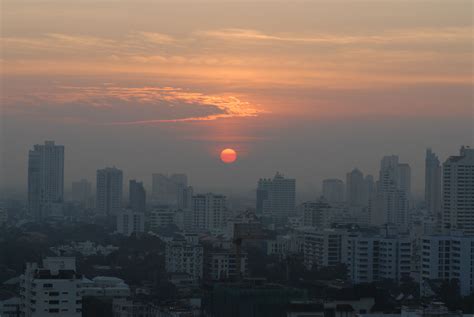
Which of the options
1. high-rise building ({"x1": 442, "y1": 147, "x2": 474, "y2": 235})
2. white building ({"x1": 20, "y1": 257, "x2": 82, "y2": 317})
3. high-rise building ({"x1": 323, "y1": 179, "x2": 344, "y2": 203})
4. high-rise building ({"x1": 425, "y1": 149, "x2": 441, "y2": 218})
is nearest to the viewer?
white building ({"x1": 20, "y1": 257, "x2": 82, "y2": 317})

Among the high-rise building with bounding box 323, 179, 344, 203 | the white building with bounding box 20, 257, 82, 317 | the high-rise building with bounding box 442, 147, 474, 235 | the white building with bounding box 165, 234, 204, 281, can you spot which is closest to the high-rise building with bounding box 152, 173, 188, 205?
the high-rise building with bounding box 323, 179, 344, 203

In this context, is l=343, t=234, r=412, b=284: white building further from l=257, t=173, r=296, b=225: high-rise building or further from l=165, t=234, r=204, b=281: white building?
l=257, t=173, r=296, b=225: high-rise building

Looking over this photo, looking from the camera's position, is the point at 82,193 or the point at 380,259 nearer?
the point at 380,259

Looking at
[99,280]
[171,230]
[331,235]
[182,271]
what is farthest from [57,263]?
[171,230]

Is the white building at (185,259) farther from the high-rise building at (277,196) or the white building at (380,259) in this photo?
the high-rise building at (277,196)

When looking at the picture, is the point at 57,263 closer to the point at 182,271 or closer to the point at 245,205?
the point at 182,271

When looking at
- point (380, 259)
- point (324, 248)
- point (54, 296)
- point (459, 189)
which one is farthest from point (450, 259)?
point (459, 189)

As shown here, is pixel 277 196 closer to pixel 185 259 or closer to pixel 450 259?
pixel 185 259
